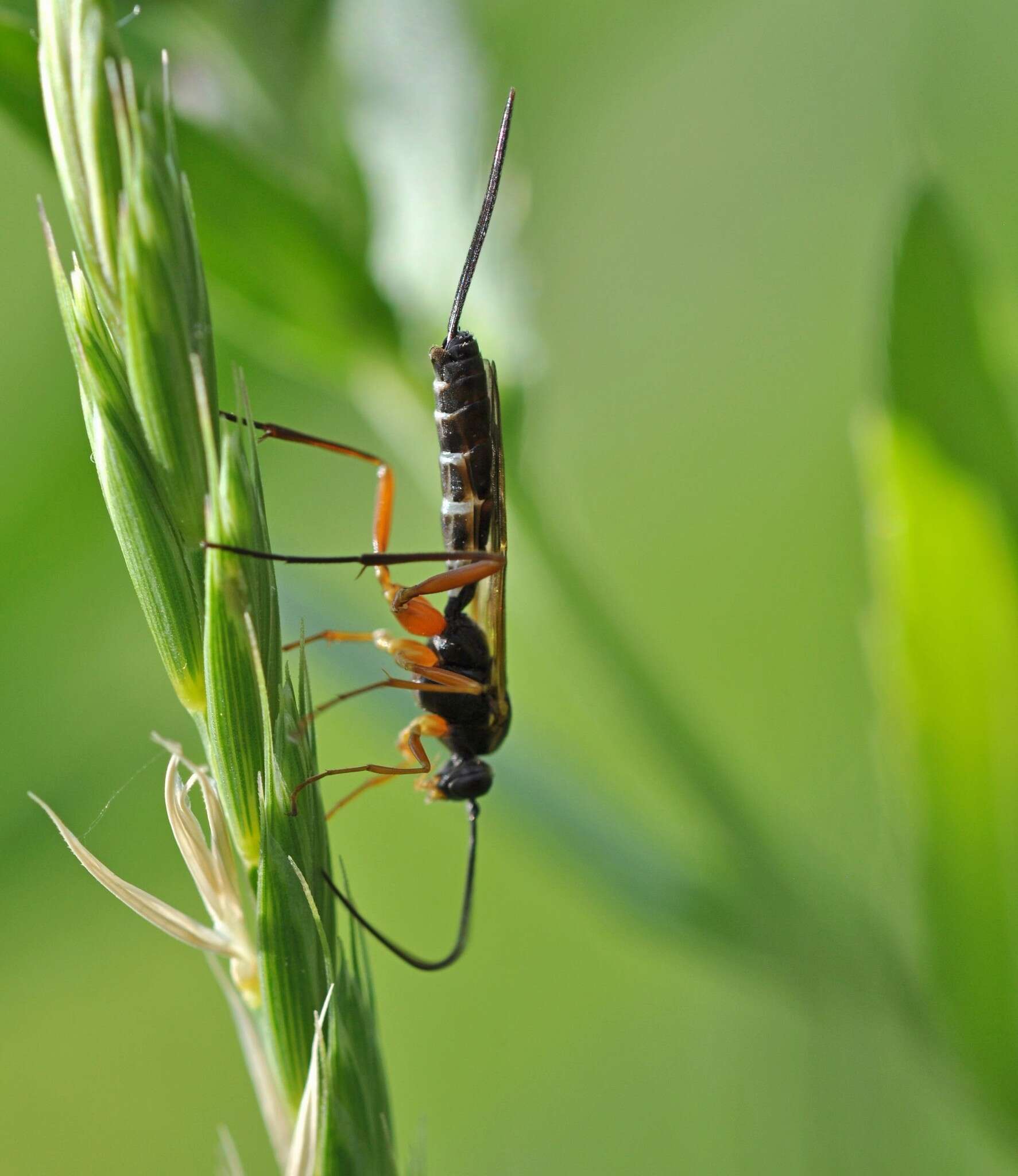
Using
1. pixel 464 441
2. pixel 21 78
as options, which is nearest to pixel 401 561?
pixel 464 441

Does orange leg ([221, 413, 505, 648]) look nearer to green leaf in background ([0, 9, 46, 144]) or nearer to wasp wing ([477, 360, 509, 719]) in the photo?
wasp wing ([477, 360, 509, 719])

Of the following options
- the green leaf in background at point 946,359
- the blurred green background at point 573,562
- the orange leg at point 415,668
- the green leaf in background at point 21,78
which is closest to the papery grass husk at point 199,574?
the green leaf in background at point 21,78

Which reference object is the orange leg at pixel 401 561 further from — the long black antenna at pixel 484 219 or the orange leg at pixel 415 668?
the long black antenna at pixel 484 219

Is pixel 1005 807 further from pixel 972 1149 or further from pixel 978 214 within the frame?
pixel 978 214

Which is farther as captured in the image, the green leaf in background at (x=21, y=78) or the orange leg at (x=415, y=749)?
the orange leg at (x=415, y=749)

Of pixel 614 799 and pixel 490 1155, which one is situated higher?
pixel 614 799

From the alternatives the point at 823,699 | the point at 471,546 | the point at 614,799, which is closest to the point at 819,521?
the point at 823,699
